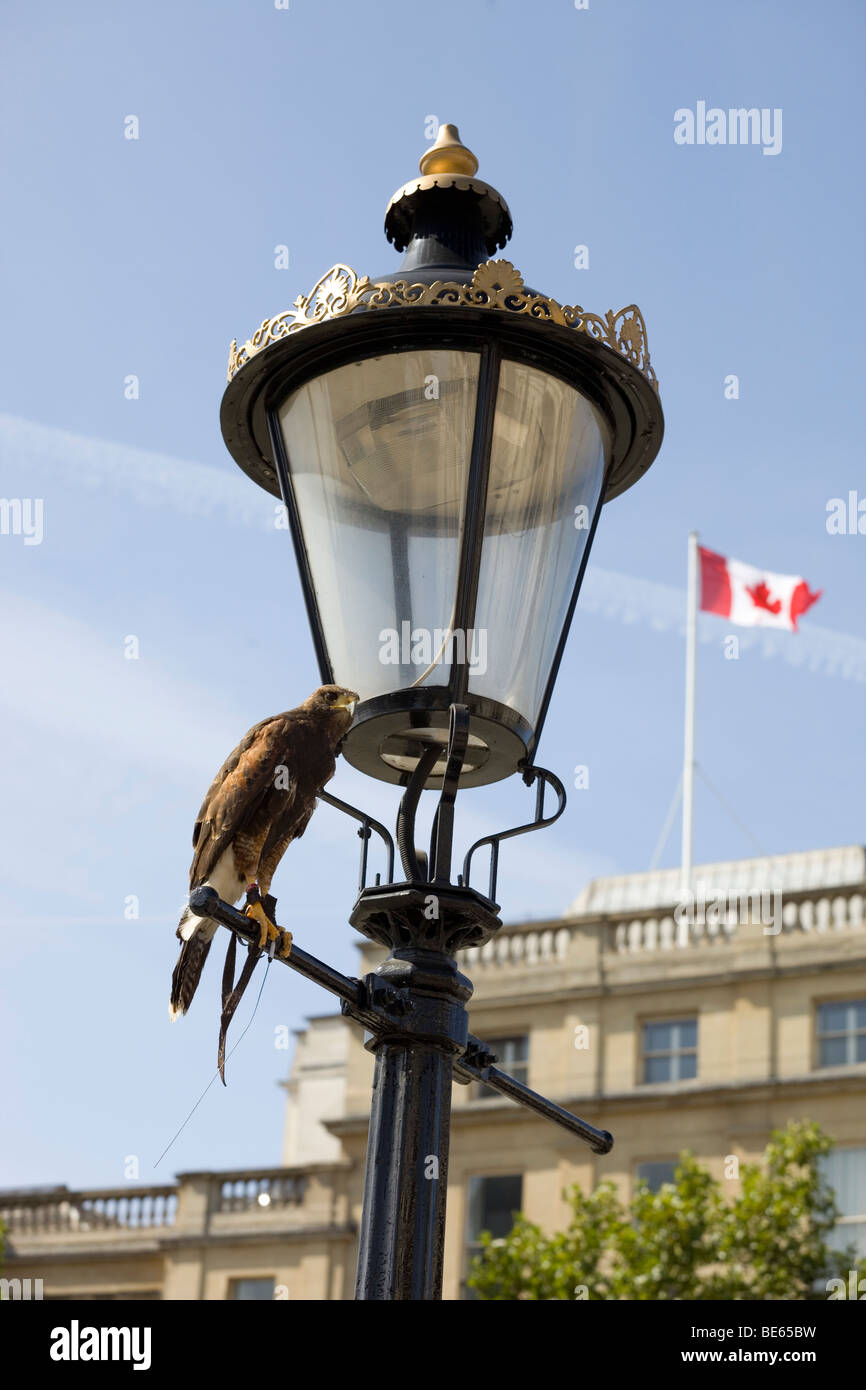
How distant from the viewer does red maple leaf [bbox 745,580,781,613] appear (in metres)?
37.3

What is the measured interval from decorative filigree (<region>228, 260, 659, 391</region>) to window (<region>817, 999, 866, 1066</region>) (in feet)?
97.2

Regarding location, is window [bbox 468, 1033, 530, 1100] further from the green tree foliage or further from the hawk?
the hawk

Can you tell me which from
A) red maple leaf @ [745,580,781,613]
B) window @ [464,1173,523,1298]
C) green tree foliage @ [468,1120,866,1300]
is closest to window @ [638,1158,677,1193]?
window @ [464,1173,523,1298]

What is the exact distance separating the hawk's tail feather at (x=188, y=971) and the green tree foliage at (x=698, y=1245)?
79.7 feet

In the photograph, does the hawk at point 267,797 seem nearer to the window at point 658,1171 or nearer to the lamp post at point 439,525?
the lamp post at point 439,525

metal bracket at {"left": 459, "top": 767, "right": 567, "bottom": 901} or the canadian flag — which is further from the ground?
the canadian flag

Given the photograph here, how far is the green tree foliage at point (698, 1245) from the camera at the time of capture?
27266mm

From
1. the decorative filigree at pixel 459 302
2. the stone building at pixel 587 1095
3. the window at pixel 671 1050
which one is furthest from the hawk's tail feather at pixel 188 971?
the window at pixel 671 1050

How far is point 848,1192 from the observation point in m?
31.0

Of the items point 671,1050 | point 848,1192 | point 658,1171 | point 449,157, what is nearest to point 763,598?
point 671,1050

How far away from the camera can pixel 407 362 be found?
4.52 metres

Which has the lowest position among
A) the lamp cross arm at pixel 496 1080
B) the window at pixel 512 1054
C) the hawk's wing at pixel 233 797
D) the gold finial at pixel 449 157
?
the lamp cross arm at pixel 496 1080

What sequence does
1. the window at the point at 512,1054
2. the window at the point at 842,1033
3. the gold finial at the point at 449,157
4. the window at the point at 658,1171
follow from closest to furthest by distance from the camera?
1. the gold finial at the point at 449,157
2. the window at the point at 842,1033
3. the window at the point at 658,1171
4. the window at the point at 512,1054

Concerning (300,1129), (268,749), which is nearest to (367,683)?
(268,749)
